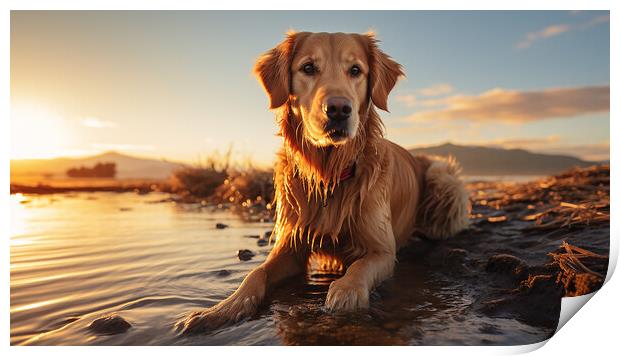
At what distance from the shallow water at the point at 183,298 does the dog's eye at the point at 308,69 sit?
54.4 inches

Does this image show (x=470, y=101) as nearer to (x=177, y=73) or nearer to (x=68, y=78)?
(x=177, y=73)

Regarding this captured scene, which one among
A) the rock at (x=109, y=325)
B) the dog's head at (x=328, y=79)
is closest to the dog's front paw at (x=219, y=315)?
the rock at (x=109, y=325)

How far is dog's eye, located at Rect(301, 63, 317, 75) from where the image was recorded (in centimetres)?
309

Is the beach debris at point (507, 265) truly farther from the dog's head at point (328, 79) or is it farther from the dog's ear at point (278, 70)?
the dog's ear at point (278, 70)

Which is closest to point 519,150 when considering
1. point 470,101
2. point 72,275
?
point 470,101

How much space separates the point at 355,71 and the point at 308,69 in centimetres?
32

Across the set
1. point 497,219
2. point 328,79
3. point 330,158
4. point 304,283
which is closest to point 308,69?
point 328,79

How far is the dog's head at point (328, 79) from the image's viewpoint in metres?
2.83

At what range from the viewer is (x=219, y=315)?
2.39m

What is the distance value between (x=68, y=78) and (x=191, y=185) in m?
5.61

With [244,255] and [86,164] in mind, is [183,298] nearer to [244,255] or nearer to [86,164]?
[244,255]

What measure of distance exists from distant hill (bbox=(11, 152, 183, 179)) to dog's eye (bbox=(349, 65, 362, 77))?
7.28 feet

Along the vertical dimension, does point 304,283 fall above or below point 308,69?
below
